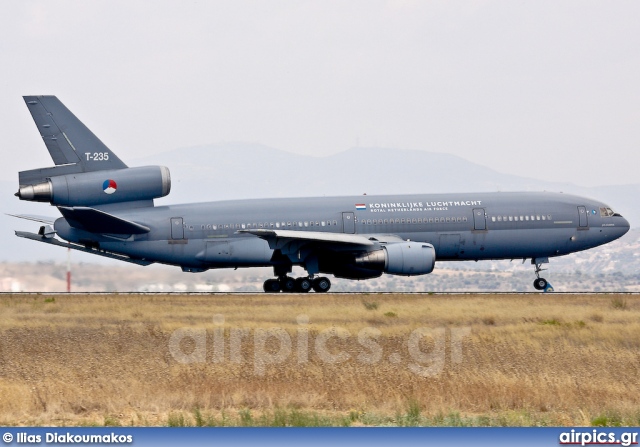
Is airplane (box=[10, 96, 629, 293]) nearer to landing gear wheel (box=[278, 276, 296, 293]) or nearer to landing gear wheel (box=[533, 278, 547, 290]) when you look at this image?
landing gear wheel (box=[278, 276, 296, 293])

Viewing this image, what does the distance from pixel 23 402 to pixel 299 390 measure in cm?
442

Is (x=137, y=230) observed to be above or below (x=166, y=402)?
above

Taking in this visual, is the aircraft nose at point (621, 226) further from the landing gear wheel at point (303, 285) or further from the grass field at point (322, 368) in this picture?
the landing gear wheel at point (303, 285)

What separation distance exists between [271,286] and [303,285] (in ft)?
5.76

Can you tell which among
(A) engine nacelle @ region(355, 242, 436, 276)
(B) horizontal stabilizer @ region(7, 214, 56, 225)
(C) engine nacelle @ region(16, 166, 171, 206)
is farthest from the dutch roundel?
(A) engine nacelle @ region(355, 242, 436, 276)

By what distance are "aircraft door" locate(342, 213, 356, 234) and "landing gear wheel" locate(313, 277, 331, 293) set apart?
6.90ft

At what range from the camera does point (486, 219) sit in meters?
40.2

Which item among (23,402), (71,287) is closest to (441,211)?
(71,287)

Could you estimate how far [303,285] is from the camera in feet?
130

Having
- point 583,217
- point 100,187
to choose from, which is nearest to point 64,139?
point 100,187

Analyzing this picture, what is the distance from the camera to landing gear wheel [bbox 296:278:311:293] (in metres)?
39.5

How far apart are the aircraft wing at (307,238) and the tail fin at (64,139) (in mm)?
7185

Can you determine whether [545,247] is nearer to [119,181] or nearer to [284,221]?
[284,221]

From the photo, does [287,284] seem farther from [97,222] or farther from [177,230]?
[97,222]
